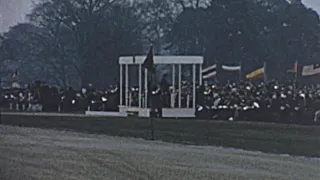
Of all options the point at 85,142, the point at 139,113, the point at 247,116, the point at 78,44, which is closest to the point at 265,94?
the point at 247,116

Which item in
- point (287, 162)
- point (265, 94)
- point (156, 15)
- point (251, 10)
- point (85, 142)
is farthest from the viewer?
point (265, 94)

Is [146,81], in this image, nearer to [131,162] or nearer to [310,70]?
[310,70]

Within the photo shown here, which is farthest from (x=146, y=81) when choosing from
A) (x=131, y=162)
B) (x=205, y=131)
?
Result: (x=131, y=162)

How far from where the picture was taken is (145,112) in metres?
22.1

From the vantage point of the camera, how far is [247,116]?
947 inches

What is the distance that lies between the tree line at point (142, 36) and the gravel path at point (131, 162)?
4.49 feet

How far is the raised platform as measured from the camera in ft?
70.2

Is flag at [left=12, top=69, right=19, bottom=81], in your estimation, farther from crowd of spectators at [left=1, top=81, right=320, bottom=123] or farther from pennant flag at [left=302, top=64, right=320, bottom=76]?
pennant flag at [left=302, top=64, right=320, bottom=76]

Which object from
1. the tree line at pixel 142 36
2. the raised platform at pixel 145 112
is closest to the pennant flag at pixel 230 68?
the tree line at pixel 142 36

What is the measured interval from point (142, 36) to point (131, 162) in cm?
260

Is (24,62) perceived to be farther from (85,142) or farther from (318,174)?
(318,174)

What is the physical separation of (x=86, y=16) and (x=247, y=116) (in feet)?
35.0

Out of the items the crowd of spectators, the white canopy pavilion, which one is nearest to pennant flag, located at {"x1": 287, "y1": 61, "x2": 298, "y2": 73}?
the crowd of spectators

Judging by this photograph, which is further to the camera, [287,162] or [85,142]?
[85,142]
